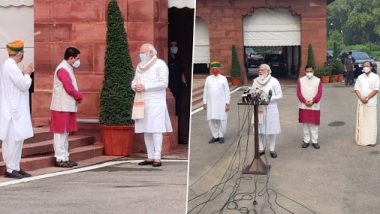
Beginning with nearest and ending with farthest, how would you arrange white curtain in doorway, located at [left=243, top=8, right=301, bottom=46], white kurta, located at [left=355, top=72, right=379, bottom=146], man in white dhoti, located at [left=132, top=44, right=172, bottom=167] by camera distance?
white kurta, located at [left=355, top=72, right=379, bottom=146] < white curtain in doorway, located at [left=243, top=8, right=301, bottom=46] < man in white dhoti, located at [left=132, top=44, right=172, bottom=167]

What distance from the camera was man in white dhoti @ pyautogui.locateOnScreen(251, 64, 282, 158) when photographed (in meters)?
1.79

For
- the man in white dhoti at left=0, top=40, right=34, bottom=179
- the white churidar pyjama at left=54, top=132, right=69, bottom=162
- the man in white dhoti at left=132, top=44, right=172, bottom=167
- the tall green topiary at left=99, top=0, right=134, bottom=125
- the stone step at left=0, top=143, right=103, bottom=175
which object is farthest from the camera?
the tall green topiary at left=99, top=0, right=134, bottom=125

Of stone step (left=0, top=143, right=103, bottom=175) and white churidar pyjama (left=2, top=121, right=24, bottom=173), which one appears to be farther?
stone step (left=0, top=143, right=103, bottom=175)

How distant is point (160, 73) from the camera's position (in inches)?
208

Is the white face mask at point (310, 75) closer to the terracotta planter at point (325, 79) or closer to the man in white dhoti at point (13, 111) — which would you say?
the terracotta planter at point (325, 79)

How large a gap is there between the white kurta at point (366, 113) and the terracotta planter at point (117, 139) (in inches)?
182

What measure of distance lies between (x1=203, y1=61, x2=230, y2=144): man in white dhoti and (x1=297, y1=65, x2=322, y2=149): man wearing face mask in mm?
240

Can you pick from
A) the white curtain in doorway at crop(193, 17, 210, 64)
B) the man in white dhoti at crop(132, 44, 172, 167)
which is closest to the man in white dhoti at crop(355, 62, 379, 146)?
the white curtain in doorway at crop(193, 17, 210, 64)

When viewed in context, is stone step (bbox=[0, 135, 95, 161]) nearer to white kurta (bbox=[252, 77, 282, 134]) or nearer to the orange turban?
the orange turban

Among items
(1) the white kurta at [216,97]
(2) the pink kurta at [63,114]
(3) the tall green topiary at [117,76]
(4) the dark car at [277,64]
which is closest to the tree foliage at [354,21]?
(4) the dark car at [277,64]

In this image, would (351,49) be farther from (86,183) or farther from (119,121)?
(119,121)

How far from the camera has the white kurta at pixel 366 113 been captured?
5.53 ft

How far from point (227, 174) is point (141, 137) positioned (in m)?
4.89

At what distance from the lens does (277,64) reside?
1.84 meters
